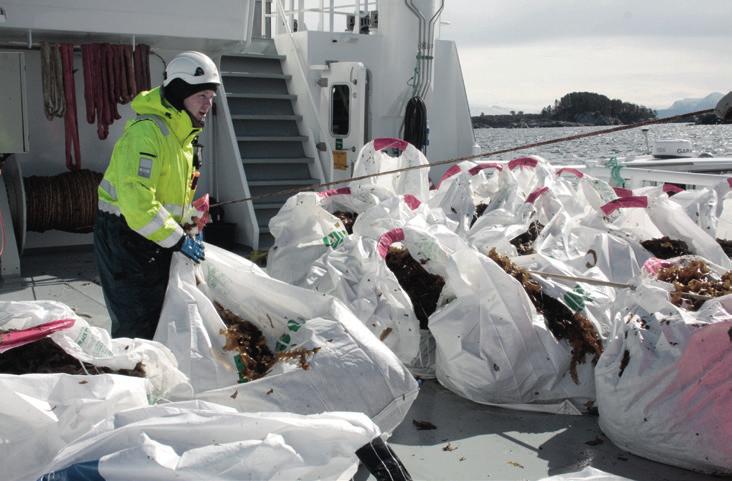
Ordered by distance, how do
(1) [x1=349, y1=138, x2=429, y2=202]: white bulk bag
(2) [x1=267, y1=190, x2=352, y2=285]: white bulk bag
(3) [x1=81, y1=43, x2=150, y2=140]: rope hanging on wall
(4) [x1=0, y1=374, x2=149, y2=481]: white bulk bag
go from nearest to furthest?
(4) [x1=0, y1=374, x2=149, y2=481]: white bulk bag < (2) [x1=267, y1=190, x2=352, y2=285]: white bulk bag < (1) [x1=349, y1=138, x2=429, y2=202]: white bulk bag < (3) [x1=81, y1=43, x2=150, y2=140]: rope hanging on wall

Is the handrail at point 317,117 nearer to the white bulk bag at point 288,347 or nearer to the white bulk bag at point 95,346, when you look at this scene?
the white bulk bag at point 288,347

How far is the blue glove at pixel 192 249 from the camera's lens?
3.79 metres

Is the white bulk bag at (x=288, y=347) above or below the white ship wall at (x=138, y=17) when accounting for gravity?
below

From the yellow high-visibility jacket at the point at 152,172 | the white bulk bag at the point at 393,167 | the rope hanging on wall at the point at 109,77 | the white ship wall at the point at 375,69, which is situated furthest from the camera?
the white ship wall at the point at 375,69

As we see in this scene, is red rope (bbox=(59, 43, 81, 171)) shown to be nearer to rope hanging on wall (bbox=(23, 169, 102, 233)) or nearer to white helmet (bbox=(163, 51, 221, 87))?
rope hanging on wall (bbox=(23, 169, 102, 233))

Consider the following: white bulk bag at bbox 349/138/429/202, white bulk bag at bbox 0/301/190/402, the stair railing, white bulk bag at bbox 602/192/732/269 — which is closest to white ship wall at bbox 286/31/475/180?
the stair railing

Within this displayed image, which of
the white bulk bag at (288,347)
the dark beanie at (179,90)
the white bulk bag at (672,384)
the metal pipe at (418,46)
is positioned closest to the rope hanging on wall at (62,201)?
the metal pipe at (418,46)

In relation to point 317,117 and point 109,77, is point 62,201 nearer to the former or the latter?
point 109,77

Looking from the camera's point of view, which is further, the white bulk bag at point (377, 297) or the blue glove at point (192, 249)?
the white bulk bag at point (377, 297)

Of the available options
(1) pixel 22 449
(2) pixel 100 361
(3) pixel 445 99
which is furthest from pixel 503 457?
(3) pixel 445 99

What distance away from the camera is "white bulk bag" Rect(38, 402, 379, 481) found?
2.01 metres

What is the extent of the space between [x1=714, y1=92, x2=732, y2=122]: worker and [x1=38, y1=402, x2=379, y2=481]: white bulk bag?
192 cm

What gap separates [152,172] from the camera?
3.77 m

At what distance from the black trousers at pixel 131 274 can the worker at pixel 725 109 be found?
2543mm
